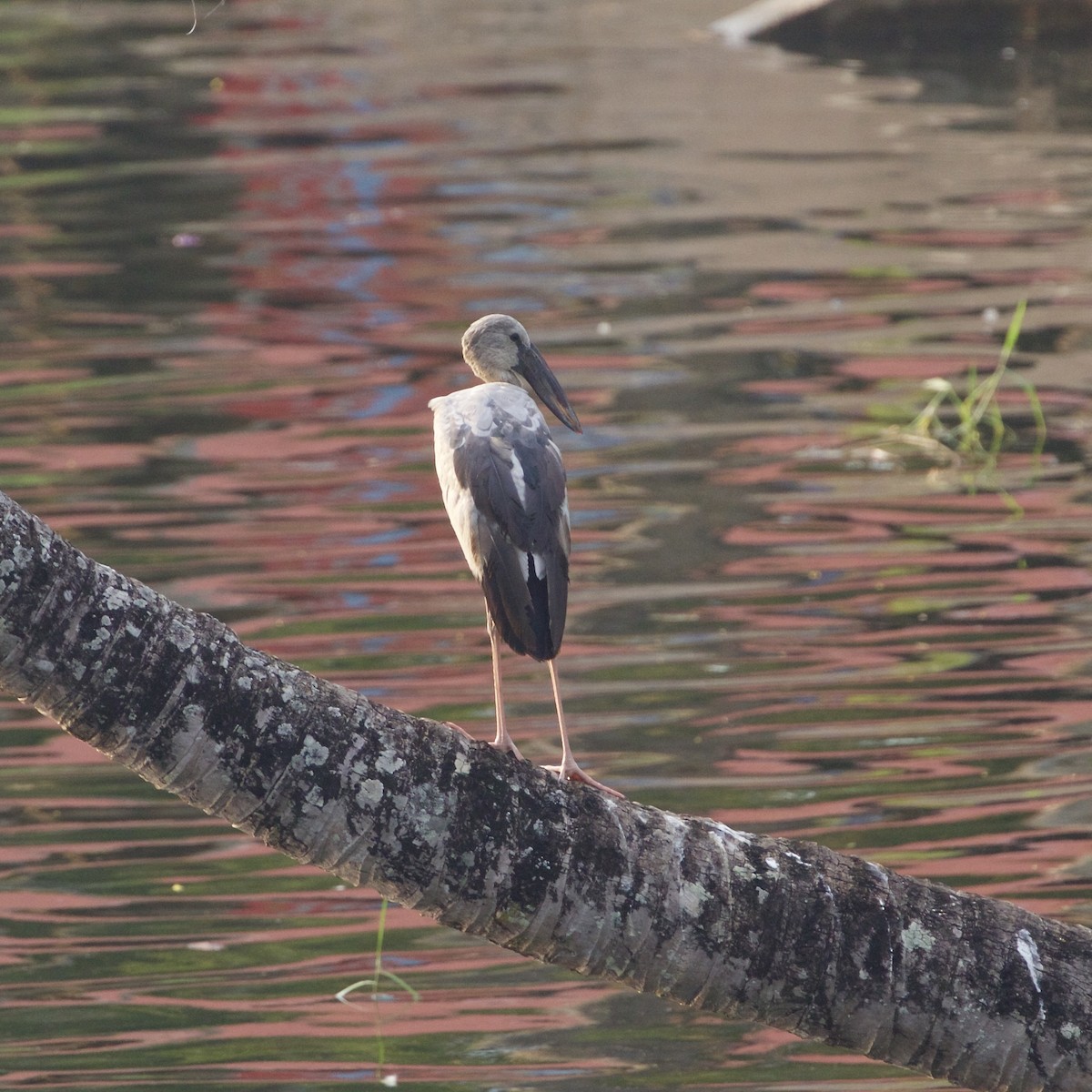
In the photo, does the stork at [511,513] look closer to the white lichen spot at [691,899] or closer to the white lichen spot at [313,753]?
the white lichen spot at [691,899]

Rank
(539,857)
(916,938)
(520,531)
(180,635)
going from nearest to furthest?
(180,635)
(539,857)
(916,938)
(520,531)

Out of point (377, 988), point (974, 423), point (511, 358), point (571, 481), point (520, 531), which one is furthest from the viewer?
point (974, 423)

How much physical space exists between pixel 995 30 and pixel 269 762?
48.5 ft

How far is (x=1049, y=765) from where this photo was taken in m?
5.68

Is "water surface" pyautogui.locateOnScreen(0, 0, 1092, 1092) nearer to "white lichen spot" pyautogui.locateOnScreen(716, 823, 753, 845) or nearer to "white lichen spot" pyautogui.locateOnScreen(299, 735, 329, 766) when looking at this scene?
"white lichen spot" pyautogui.locateOnScreen(716, 823, 753, 845)

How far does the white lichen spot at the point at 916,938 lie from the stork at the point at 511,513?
0.56 meters

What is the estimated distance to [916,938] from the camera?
320 centimetres

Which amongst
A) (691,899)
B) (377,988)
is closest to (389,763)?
(691,899)

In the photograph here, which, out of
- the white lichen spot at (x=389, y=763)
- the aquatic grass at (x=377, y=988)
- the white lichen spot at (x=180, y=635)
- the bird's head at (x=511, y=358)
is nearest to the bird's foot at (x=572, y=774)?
the white lichen spot at (x=389, y=763)

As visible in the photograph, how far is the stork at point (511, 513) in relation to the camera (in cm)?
340

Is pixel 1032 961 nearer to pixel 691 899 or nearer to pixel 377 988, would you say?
pixel 691 899

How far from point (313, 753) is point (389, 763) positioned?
13cm

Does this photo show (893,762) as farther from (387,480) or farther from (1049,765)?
(387,480)

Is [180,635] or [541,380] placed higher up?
[541,380]
